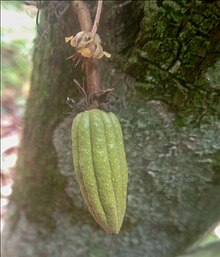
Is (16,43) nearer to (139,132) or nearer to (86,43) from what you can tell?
(139,132)

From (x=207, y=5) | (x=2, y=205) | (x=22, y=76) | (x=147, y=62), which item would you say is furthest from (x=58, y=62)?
(x=22, y=76)

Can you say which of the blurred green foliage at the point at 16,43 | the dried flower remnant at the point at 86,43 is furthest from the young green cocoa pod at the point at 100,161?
the blurred green foliage at the point at 16,43

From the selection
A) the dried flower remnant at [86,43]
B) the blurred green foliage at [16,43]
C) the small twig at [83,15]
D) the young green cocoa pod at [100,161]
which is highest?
the blurred green foliage at [16,43]

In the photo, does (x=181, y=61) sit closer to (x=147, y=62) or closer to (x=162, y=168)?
(x=147, y=62)

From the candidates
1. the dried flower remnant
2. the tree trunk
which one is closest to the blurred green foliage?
the tree trunk

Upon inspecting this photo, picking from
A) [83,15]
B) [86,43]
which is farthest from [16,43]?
[86,43]

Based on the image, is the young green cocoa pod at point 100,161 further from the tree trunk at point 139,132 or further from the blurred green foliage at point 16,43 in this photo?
the blurred green foliage at point 16,43
